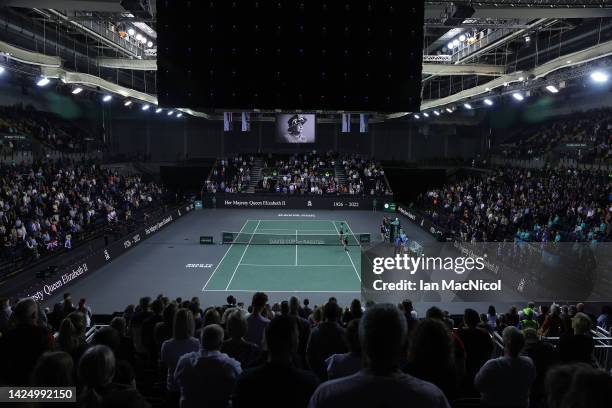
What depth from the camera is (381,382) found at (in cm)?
253

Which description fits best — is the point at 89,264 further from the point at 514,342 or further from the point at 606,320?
the point at 514,342

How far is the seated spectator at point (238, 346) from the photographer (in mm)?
5098

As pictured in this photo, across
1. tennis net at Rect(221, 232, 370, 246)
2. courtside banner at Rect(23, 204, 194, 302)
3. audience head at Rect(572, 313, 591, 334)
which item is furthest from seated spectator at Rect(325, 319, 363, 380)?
tennis net at Rect(221, 232, 370, 246)

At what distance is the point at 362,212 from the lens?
44125 mm

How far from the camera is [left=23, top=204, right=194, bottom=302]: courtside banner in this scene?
671 inches

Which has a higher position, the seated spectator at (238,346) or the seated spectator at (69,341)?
the seated spectator at (238,346)

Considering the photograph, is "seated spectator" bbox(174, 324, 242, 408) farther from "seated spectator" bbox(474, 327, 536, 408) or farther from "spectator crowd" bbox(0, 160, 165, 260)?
"spectator crowd" bbox(0, 160, 165, 260)

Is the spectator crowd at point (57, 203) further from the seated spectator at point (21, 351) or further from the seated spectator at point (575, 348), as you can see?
the seated spectator at point (575, 348)

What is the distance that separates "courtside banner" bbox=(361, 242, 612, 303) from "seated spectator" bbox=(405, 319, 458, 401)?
36.9 ft

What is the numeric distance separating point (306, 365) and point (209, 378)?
81.9 inches

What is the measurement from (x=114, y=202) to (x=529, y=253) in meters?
27.3

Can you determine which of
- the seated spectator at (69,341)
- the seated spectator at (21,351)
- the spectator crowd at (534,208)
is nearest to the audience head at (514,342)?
the seated spectator at (21,351)

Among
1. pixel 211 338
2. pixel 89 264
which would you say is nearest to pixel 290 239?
pixel 89 264

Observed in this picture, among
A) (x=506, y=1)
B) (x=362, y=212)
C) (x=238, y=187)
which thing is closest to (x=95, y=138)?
(x=238, y=187)
